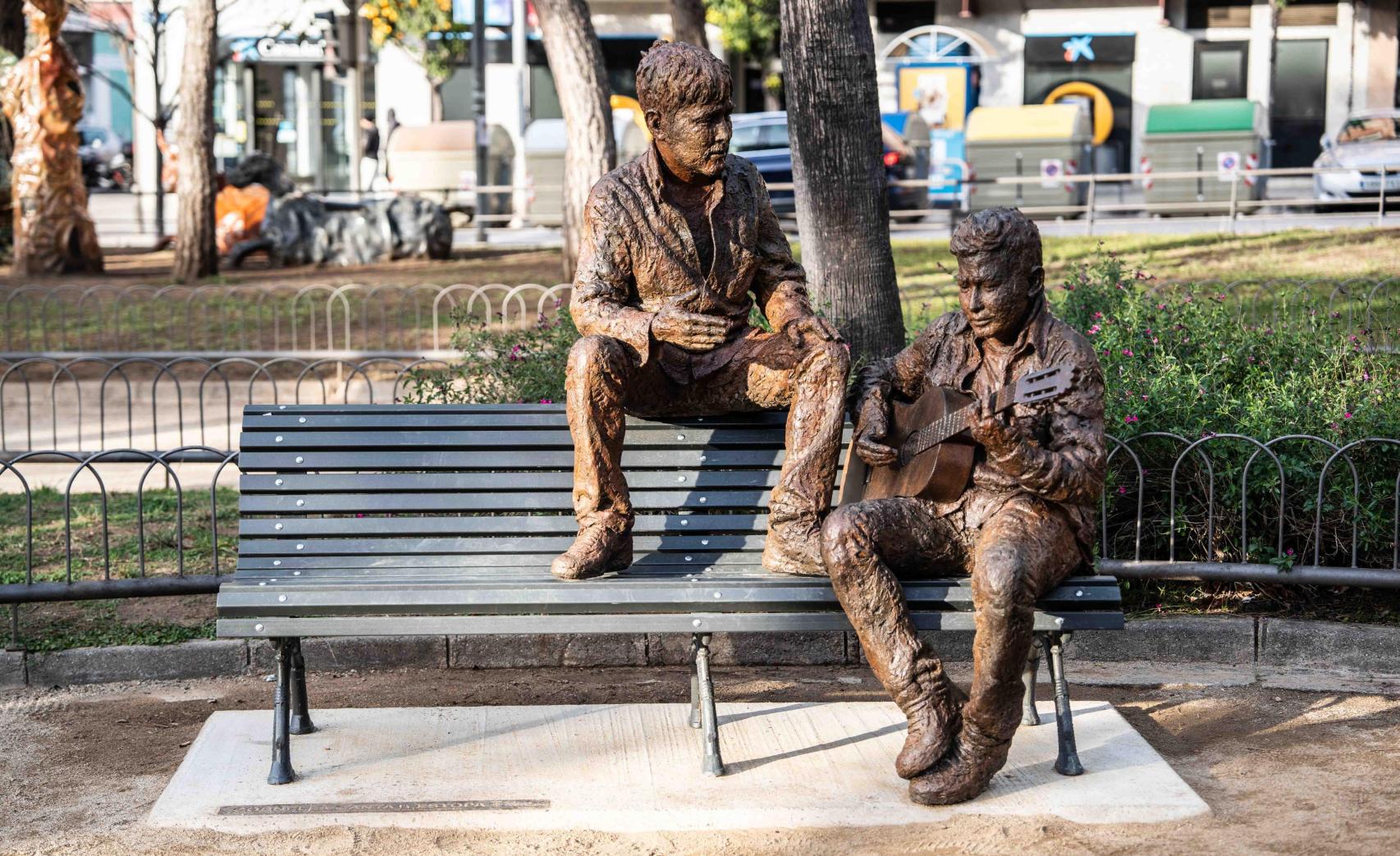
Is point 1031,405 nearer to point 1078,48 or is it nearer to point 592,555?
point 592,555

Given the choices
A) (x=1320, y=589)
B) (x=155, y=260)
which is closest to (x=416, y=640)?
(x=1320, y=589)

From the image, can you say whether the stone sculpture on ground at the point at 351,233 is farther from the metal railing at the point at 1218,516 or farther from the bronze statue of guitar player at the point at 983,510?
the bronze statue of guitar player at the point at 983,510

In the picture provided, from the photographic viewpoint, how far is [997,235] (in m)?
4.53

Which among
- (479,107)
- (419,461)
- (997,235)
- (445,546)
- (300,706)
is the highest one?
(479,107)

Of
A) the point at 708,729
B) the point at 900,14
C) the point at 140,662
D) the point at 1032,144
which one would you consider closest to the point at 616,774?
the point at 708,729

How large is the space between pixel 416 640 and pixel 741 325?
2019mm

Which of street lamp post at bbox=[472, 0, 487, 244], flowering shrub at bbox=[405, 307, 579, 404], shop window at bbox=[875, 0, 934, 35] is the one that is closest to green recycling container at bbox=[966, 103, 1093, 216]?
street lamp post at bbox=[472, 0, 487, 244]

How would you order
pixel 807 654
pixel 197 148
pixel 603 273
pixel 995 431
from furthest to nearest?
pixel 197 148 → pixel 807 654 → pixel 603 273 → pixel 995 431

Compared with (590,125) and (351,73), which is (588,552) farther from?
(351,73)

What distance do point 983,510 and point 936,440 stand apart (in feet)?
0.83

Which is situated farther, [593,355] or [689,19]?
[689,19]

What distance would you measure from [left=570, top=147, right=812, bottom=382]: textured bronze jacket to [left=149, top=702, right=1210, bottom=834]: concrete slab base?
1193mm

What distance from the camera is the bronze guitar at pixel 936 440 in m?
4.34

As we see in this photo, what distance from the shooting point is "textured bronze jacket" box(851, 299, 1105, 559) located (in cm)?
447
